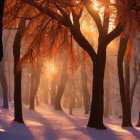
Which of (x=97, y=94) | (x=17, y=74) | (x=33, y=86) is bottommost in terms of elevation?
(x=33, y=86)

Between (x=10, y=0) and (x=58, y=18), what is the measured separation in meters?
2.10

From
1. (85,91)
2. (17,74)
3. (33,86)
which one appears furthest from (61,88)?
(17,74)

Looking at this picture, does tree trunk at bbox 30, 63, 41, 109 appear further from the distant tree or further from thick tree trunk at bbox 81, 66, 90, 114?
thick tree trunk at bbox 81, 66, 90, 114

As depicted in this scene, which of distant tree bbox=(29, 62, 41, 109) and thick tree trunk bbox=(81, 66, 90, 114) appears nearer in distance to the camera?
distant tree bbox=(29, 62, 41, 109)

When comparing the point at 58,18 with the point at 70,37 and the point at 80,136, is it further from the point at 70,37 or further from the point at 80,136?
the point at 80,136

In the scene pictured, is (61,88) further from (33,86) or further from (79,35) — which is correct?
(79,35)

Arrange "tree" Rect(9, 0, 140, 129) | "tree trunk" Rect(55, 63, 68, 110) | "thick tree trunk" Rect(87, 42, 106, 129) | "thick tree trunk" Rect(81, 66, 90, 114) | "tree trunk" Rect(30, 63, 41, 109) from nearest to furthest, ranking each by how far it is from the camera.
→ "tree" Rect(9, 0, 140, 129) < "thick tree trunk" Rect(87, 42, 106, 129) < "tree trunk" Rect(55, 63, 68, 110) < "tree trunk" Rect(30, 63, 41, 109) < "thick tree trunk" Rect(81, 66, 90, 114)

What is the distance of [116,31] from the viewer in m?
11.5

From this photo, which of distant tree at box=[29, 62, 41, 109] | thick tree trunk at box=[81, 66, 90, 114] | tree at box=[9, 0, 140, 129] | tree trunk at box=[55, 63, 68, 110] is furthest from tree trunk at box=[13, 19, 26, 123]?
thick tree trunk at box=[81, 66, 90, 114]

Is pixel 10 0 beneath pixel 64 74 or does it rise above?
above

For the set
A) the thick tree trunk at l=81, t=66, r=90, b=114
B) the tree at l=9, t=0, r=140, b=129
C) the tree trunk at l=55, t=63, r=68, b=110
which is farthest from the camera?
the thick tree trunk at l=81, t=66, r=90, b=114

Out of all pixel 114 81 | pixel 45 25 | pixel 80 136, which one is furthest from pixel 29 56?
pixel 114 81

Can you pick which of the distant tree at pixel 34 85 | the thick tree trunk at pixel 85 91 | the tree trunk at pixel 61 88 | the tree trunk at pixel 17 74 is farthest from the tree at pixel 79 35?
the thick tree trunk at pixel 85 91

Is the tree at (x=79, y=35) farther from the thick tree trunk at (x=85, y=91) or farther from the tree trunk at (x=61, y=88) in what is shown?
the thick tree trunk at (x=85, y=91)
